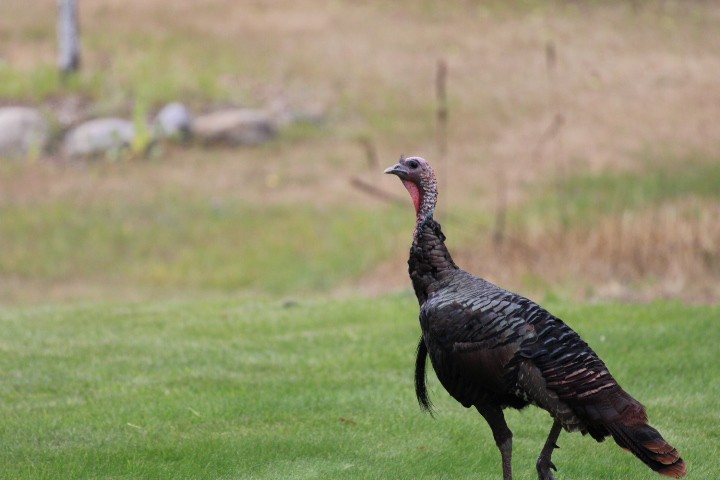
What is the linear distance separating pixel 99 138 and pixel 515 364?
63.2 ft

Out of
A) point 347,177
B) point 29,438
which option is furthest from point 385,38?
point 29,438

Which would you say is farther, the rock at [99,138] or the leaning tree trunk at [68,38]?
the leaning tree trunk at [68,38]

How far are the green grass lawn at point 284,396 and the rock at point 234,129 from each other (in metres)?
11.6

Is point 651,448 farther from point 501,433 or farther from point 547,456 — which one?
point 501,433

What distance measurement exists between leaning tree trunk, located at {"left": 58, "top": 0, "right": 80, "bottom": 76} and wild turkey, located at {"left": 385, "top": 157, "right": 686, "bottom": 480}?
70.4ft

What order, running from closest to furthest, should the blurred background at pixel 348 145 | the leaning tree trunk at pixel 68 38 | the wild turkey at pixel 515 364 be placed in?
the wild turkey at pixel 515 364, the blurred background at pixel 348 145, the leaning tree trunk at pixel 68 38

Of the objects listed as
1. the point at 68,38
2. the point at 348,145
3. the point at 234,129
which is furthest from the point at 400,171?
the point at 68,38

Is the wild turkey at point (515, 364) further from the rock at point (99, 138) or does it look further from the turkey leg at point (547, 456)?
the rock at point (99, 138)

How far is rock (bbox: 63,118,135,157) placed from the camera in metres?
24.0

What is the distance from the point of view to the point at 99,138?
2416 centimetres

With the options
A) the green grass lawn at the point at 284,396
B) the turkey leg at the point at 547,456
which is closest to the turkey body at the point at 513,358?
the turkey leg at the point at 547,456

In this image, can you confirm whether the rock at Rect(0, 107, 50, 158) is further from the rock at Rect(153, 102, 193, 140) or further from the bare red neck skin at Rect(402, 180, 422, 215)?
the bare red neck skin at Rect(402, 180, 422, 215)

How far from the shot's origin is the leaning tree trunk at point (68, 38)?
26562mm

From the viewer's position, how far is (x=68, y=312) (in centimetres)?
1345
